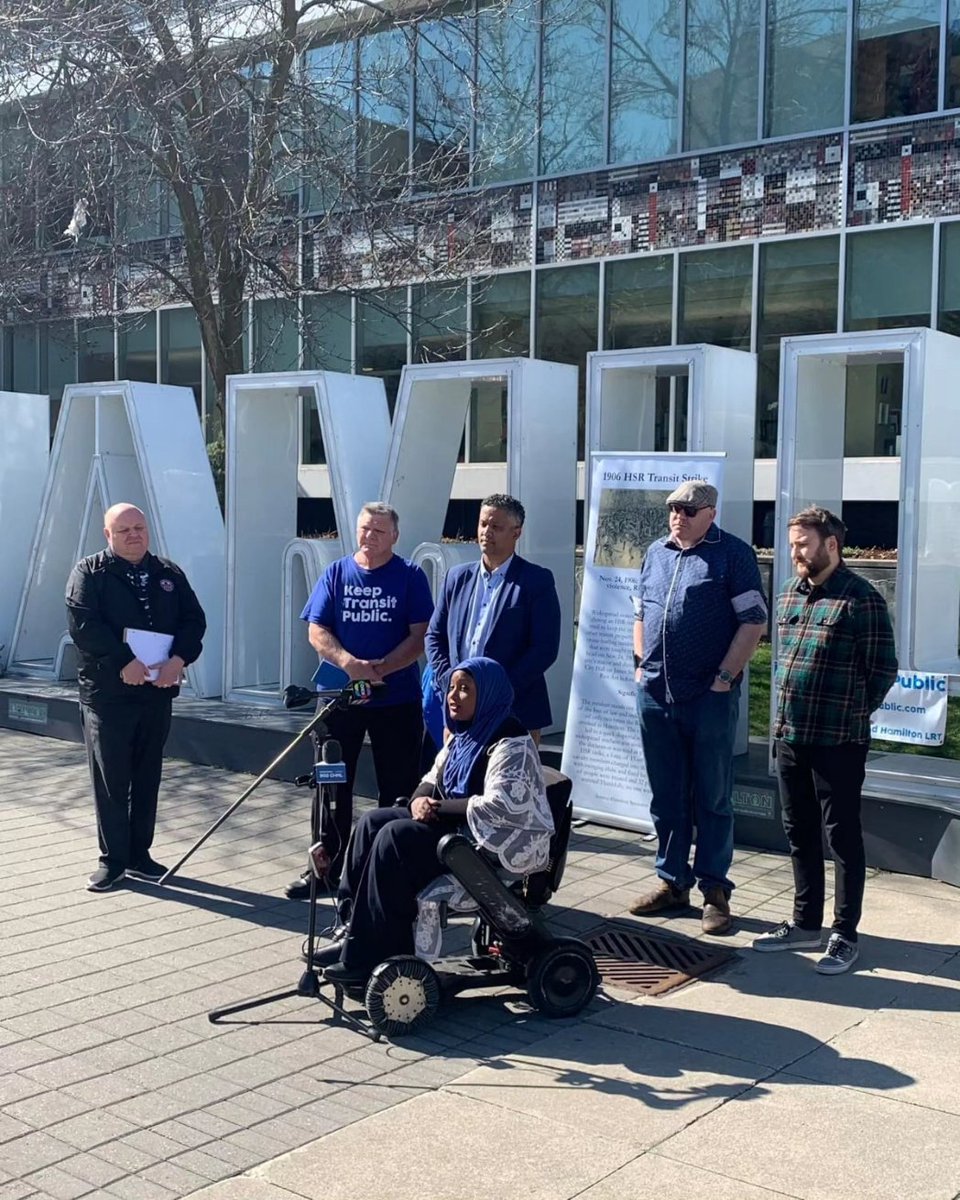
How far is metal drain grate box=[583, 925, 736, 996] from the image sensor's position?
551cm

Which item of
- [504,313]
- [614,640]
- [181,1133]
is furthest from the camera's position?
[504,313]

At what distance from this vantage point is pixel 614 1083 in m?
4.46

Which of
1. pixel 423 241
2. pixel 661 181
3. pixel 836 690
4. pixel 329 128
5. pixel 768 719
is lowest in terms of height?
pixel 768 719

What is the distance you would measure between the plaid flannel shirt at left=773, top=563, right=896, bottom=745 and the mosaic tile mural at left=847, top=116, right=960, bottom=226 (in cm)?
1135

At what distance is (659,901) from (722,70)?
13.3 metres

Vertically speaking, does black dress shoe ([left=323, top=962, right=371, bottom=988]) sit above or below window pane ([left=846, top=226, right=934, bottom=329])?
below

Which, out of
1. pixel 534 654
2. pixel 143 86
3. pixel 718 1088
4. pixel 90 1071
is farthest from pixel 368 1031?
pixel 143 86

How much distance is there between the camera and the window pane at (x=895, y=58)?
1547 cm

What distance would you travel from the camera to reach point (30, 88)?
1280 cm

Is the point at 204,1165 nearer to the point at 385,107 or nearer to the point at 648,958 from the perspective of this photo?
the point at 648,958

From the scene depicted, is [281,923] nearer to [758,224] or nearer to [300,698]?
[300,698]

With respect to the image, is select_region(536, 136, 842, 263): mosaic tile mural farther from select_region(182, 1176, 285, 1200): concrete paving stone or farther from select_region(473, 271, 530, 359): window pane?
select_region(182, 1176, 285, 1200): concrete paving stone

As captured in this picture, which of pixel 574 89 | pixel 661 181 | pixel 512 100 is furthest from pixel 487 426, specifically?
A: pixel 574 89

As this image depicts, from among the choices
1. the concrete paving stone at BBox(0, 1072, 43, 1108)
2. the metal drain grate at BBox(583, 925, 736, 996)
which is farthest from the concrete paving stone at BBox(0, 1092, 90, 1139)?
the metal drain grate at BBox(583, 925, 736, 996)
